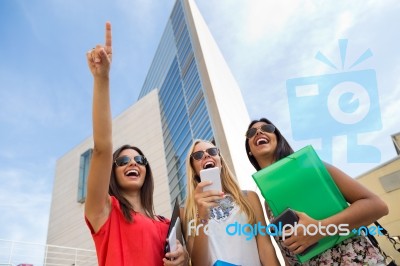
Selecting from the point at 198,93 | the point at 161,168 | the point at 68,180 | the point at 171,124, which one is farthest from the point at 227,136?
the point at 68,180

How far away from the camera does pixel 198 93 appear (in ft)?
63.7

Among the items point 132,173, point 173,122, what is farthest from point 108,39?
point 173,122

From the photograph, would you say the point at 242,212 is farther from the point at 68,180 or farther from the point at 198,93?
the point at 68,180

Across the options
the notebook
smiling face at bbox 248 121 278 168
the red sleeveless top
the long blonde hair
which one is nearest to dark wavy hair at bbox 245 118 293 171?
smiling face at bbox 248 121 278 168

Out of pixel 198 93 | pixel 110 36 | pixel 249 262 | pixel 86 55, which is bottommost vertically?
pixel 249 262

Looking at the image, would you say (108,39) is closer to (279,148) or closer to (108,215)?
(108,215)

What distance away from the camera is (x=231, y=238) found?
166cm

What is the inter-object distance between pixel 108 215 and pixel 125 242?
0.59 feet

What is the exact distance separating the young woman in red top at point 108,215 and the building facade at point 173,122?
10.8 m

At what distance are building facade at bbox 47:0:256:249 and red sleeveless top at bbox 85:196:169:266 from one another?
35.6ft

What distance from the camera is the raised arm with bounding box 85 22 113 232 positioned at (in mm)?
1514

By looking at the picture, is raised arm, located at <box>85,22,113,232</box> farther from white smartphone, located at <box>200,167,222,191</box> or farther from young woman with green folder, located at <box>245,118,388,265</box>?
young woman with green folder, located at <box>245,118,388,265</box>

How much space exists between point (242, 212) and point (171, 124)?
24212mm

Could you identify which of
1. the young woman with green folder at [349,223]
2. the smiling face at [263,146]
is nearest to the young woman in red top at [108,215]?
the young woman with green folder at [349,223]
